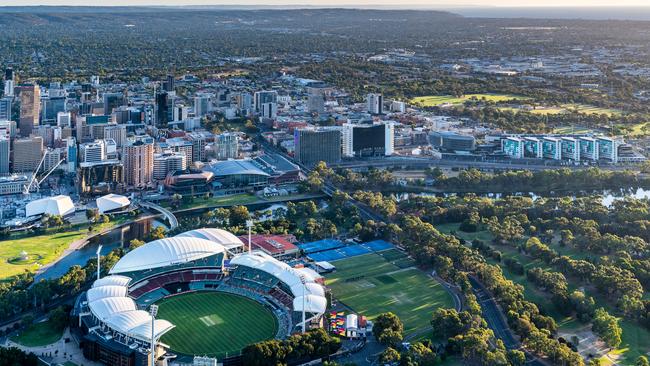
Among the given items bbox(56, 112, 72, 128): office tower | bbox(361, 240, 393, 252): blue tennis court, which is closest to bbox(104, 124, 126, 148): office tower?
bbox(56, 112, 72, 128): office tower

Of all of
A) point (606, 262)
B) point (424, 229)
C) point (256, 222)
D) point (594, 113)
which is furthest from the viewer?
point (594, 113)

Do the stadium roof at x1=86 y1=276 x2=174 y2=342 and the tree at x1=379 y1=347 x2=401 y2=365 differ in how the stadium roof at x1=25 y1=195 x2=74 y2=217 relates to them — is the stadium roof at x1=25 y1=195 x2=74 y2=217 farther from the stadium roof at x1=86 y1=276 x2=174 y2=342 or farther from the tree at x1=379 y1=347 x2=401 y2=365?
the tree at x1=379 y1=347 x2=401 y2=365

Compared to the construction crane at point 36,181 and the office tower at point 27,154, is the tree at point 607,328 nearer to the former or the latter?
the construction crane at point 36,181

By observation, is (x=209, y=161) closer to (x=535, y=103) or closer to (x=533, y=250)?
(x=533, y=250)

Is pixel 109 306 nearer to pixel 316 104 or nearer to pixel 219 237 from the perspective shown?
pixel 219 237

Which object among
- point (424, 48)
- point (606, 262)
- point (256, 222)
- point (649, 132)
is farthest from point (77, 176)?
point (424, 48)

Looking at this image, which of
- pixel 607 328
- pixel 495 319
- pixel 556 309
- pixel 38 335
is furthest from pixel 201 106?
pixel 607 328
